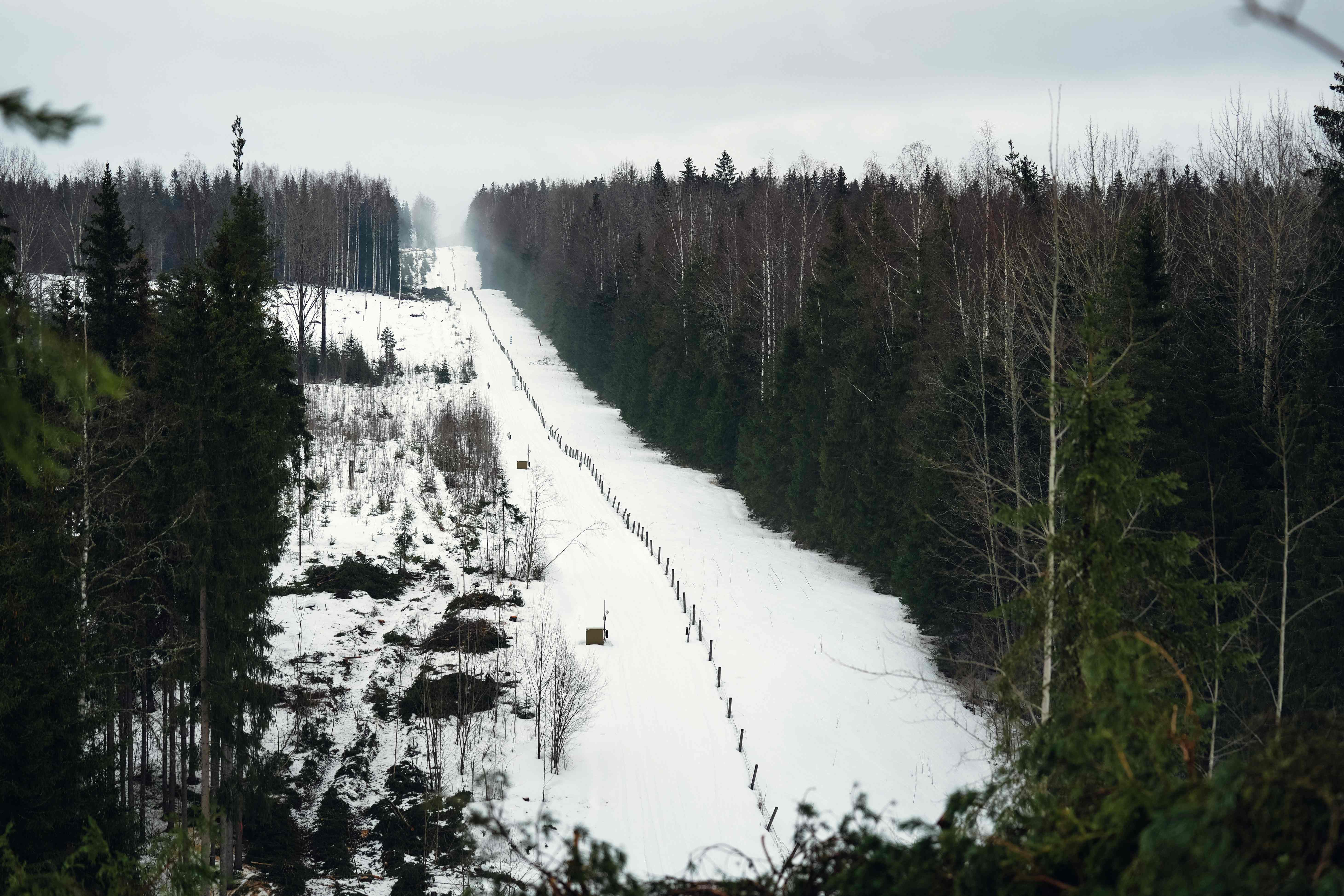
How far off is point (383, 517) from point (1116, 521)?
1057 inches

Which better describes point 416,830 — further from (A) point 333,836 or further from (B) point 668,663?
(B) point 668,663

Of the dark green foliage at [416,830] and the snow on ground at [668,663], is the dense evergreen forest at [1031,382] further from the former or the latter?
the dark green foliage at [416,830]

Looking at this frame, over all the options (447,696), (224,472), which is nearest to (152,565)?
(224,472)

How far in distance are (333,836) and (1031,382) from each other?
18.1m

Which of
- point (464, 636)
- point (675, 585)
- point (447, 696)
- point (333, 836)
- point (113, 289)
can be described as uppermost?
point (113, 289)

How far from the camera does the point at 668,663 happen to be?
22109 mm

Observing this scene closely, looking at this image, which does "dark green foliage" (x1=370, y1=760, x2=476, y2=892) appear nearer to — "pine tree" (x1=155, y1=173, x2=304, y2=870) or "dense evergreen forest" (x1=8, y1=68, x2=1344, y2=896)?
"dense evergreen forest" (x1=8, y1=68, x2=1344, y2=896)

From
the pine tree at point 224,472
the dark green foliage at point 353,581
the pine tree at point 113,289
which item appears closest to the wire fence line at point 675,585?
the dark green foliage at point 353,581

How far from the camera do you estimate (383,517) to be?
1176 inches

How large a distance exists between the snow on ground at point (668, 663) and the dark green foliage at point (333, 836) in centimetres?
30

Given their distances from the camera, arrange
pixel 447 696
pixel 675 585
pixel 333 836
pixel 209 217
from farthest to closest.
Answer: pixel 209 217, pixel 675 585, pixel 447 696, pixel 333 836

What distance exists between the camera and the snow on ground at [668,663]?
16484 mm

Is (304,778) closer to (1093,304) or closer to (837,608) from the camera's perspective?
(837,608)

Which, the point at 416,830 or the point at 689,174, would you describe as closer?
the point at 416,830
